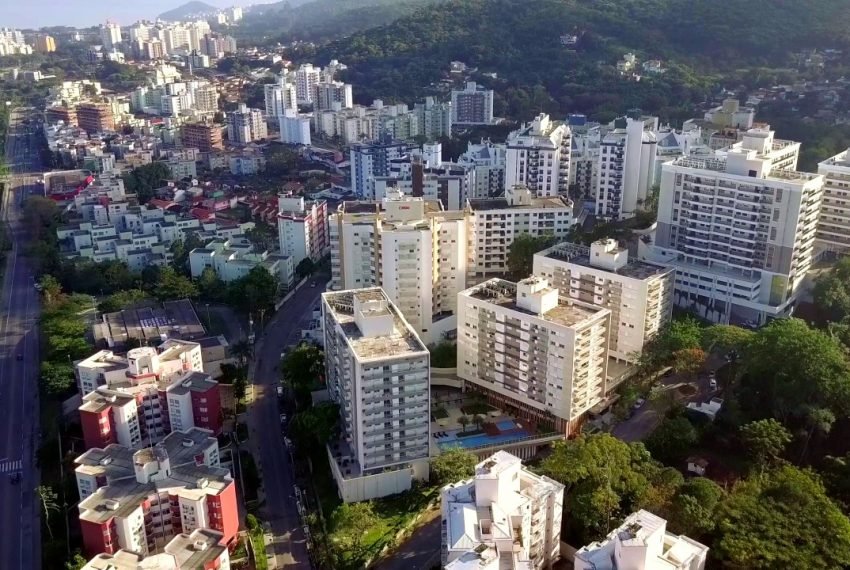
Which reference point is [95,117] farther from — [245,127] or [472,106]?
[472,106]

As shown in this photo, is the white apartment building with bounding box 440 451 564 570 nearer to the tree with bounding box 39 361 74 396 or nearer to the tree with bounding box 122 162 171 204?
the tree with bounding box 39 361 74 396

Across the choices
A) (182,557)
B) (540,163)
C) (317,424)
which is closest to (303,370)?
(317,424)

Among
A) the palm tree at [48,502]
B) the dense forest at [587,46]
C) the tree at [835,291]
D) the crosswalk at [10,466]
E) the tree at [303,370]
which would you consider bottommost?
the crosswalk at [10,466]

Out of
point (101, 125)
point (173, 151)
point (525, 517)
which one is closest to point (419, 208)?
point (525, 517)

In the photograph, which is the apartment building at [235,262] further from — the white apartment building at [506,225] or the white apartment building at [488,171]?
the white apartment building at [488,171]

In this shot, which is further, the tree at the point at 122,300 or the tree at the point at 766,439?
the tree at the point at 122,300

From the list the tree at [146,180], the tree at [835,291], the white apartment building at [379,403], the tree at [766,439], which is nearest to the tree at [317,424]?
the white apartment building at [379,403]

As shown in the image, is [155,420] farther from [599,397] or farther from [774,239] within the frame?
[774,239]
